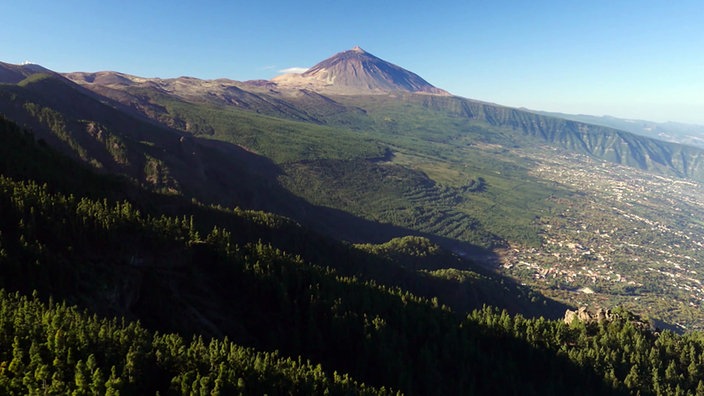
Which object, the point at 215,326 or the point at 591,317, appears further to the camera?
the point at 591,317

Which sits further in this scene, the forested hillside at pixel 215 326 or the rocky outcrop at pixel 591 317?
the rocky outcrop at pixel 591 317

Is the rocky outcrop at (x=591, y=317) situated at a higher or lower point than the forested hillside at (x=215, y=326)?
lower

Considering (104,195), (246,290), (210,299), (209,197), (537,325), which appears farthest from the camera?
(209,197)

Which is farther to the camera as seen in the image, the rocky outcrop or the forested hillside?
the rocky outcrop

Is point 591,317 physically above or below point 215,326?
below

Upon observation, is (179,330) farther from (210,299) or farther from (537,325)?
(537,325)

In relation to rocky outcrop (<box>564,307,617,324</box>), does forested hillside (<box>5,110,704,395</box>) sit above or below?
above

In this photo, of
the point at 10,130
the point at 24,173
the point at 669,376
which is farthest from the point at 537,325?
the point at 10,130

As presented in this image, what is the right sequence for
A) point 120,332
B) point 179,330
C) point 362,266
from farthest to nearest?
point 362,266
point 179,330
point 120,332
